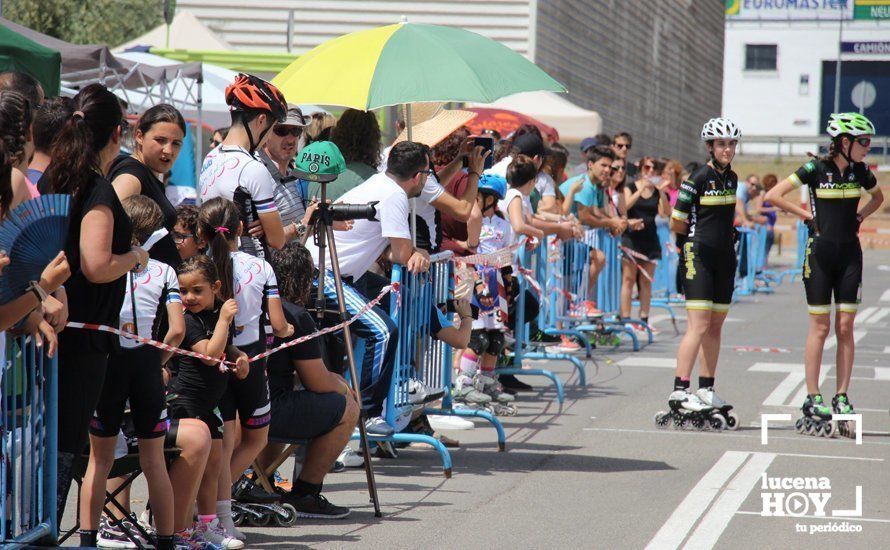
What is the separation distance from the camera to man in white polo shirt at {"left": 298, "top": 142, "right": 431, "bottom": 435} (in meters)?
7.63

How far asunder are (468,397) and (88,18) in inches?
932

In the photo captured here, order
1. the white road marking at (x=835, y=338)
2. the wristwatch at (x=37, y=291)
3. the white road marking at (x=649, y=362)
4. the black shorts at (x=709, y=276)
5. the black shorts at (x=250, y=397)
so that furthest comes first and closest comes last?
the white road marking at (x=835, y=338) < the white road marking at (x=649, y=362) < the black shorts at (x=709, y=276) < the black shorts at (x=250, y=397) < the wristwatch at (x=37, y=291)

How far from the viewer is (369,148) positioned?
28.5 feet

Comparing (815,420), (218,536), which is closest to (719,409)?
(815,420)

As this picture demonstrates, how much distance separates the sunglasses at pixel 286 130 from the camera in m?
7.75

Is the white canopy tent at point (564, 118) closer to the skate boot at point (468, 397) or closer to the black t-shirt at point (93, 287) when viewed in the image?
the skate boot at point (468, 397)

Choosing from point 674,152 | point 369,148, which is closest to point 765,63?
point 674,152

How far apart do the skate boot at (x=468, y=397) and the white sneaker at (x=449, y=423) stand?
15 centimetres

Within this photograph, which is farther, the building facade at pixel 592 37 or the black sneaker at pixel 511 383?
the building facade at pixel 592 37

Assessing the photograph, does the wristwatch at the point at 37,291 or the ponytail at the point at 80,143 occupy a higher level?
the ponytail at the point at 80,143

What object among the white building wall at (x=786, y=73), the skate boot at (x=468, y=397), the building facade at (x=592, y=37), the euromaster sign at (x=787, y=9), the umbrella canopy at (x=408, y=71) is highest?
the euromaster sign at (x=787, y=9)

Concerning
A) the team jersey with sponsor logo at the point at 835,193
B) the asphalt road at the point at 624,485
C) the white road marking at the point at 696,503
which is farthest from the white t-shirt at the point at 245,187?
the team jersey with sponsor logo at the point at 835,193

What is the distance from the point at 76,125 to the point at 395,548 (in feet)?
7.75

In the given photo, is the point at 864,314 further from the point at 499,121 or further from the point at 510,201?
the point at 510,201
